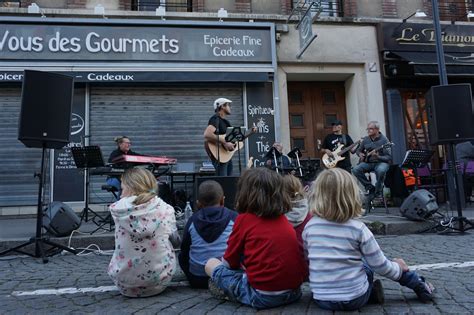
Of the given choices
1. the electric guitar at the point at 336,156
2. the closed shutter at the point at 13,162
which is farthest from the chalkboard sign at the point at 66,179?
the electric guitar at the point at 336,156

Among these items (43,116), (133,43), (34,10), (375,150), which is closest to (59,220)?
(43,116)

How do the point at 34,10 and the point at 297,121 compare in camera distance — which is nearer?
the point at 34,10

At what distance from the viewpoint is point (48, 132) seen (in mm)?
5363

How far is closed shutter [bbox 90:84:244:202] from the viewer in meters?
9.38

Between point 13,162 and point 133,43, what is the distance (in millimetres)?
3673

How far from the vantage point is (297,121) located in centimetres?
1064

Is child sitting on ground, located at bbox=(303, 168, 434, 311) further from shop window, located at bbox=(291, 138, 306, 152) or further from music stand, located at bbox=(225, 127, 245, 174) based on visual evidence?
shop window, located at bbox=(291, 138, 306, 152)

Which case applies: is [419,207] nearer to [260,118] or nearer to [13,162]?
[260,118]

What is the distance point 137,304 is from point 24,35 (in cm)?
796

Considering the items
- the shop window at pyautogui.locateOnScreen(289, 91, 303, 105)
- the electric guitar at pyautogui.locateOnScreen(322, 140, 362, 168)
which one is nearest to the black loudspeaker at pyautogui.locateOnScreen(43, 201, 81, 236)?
the electric guitar at pyautogui.locateOnScreen(322, 140, 362, 168)

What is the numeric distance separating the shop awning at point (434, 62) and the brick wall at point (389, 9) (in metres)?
1.16

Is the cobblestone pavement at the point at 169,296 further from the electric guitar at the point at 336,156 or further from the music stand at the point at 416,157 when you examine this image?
the electric guitar at the point at 336,156

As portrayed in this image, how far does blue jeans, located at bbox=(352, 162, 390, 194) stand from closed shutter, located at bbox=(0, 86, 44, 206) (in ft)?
22.1

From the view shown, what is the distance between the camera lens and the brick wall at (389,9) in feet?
35.0
